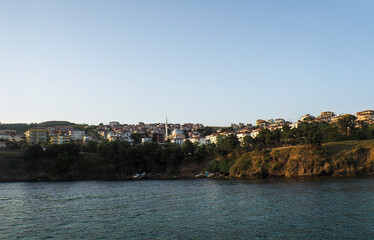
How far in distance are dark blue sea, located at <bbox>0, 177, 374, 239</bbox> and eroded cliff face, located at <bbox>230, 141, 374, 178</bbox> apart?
2718 centimetres

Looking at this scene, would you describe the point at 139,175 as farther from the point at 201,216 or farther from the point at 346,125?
the point at 346,125

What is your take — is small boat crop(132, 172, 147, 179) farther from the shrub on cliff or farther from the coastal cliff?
the shrub on cliff

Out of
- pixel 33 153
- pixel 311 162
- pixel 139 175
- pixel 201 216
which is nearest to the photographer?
pixel 201 216

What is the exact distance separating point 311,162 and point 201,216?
2145 inches

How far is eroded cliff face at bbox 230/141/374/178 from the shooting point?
252 ft

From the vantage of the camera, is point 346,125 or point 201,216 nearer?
point 201,216

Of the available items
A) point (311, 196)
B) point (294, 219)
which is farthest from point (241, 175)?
point (294, 219)

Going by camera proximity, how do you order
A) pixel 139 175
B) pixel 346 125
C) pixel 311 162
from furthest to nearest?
pixel 346 125
pixel 139 175
pixel 311 162

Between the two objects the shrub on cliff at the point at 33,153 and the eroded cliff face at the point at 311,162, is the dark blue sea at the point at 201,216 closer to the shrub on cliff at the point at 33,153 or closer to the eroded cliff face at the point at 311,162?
the eroded cliff face at the point at 311,162

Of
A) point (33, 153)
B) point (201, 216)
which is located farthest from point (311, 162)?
point (33, 153)

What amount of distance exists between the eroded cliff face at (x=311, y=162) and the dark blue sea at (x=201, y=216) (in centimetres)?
2718

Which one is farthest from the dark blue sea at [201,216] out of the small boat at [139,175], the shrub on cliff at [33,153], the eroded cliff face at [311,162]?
the shrub on cliff at [33,153]

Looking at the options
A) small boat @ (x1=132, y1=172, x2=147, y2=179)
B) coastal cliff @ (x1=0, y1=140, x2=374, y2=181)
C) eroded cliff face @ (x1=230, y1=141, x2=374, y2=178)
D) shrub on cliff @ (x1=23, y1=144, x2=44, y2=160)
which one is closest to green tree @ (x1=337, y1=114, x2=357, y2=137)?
coastal cliff @ (x1=0, y1=140, x2=374, y2=181)

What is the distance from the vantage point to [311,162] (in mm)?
80062
